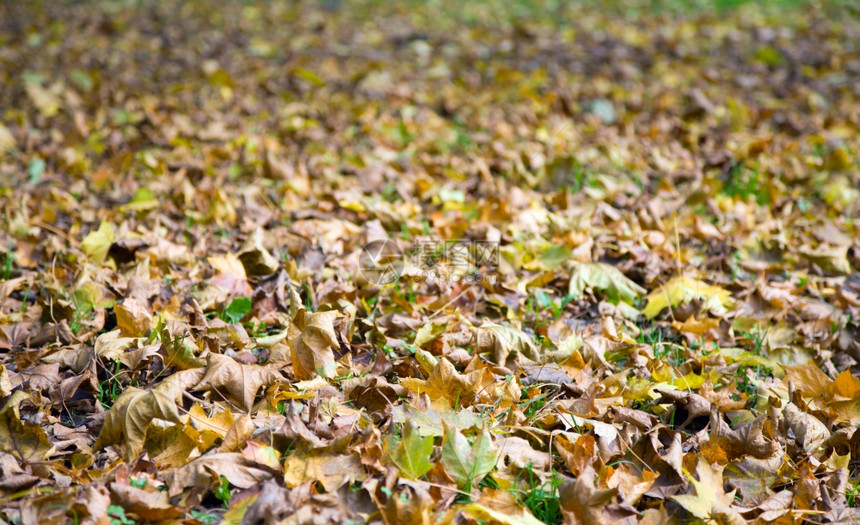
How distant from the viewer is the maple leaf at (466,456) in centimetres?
173

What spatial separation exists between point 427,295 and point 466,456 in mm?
1044

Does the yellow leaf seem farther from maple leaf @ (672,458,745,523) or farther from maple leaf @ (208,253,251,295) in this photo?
maple leaf @ (672,458,745,523)

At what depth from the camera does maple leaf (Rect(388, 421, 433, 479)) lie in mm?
1705

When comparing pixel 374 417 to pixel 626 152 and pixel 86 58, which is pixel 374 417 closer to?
pixel 626 152

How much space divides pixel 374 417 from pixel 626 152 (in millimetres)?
2939

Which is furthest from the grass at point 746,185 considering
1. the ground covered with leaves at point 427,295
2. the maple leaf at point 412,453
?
the maple leaf at point 412,453

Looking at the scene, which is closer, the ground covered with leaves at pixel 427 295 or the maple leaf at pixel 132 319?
the ground covered with leaves at pixel 427 295

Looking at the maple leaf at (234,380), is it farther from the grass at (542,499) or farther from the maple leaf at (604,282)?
the maple leaf at (604,282)

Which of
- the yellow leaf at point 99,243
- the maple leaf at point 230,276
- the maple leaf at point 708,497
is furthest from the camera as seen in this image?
the yellow leaf at point 99,243

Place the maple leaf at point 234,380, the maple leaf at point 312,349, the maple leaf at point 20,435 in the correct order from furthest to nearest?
the maple leaf at point 312,349
the maple leaf at point 234,380
the maple leaf at point 20,435

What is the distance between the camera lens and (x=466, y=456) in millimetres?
1739

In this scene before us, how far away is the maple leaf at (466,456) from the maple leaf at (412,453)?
2.2 inches

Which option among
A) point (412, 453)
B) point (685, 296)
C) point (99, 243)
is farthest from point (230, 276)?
point (685, 296)

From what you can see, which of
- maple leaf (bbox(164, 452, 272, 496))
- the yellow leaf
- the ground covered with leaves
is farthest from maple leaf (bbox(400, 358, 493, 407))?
the yellow leaf
